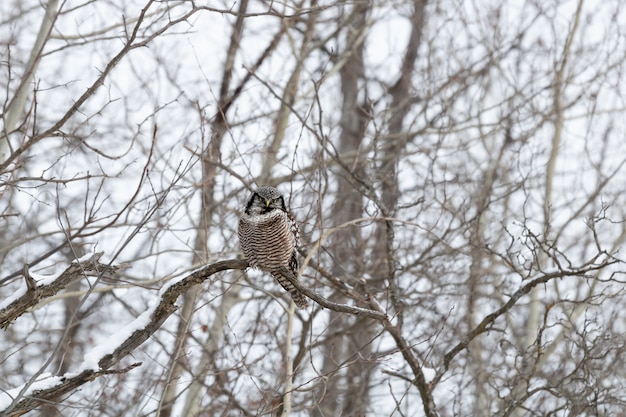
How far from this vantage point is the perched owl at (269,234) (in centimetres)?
706

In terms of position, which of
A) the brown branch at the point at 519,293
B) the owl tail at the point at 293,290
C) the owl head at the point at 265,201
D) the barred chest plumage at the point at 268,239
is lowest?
the brown branch at the point at 519,293

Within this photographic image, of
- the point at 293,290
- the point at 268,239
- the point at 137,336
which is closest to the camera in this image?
the point at 137,336

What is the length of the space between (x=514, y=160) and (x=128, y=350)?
23.8ft

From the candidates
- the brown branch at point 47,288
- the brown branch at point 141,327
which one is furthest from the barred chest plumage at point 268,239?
the brown branch at point 47,288

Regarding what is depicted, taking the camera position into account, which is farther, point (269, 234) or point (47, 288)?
point (269, 234)

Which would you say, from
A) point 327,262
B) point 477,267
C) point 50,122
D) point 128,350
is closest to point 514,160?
point 477,267

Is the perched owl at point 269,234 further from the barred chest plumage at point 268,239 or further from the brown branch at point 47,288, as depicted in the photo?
the brown branch at point 47,288

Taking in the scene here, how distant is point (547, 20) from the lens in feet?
45.9

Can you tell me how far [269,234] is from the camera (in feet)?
23.2

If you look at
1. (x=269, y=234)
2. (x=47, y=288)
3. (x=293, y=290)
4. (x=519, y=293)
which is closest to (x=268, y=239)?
(x=269, y=234)

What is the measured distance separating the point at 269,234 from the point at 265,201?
0.95ft

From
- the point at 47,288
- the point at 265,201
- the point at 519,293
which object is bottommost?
the point at 47,288

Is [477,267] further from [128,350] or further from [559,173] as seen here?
[128,350]

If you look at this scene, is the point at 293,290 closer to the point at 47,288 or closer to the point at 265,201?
the point at 265,201
